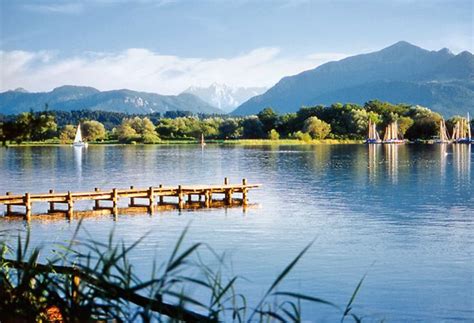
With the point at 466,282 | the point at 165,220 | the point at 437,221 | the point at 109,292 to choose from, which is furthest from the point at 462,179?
Answer: the point at 109,292

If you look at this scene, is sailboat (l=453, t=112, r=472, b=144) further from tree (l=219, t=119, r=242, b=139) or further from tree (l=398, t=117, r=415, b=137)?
tree (l=219, t=119, r=242, b=139)

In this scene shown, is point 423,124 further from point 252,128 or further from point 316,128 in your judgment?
point 252,128

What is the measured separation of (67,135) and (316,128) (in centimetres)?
6673

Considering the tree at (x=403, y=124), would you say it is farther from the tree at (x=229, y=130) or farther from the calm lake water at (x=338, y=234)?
the calm lake water at (x=338, y=234)

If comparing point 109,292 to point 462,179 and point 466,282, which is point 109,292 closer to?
point 466,282

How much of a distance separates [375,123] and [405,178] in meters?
108

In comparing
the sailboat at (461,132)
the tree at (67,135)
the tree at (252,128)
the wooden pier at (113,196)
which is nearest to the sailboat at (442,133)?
the sailboat at (461,132)

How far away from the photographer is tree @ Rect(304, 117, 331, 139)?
15638 centimetres

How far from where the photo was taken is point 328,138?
162 metres

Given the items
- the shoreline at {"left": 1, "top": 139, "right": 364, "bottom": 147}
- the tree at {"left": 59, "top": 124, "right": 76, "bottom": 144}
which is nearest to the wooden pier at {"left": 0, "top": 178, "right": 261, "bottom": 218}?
the shoreline at {"left": 1, "top": 139, "right": 364, "bottom": 147}

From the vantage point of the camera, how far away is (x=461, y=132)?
173500mm

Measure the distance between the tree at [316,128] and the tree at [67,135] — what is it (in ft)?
207

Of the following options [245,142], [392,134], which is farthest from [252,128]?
[392,134]

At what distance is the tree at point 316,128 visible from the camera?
15638 cm
